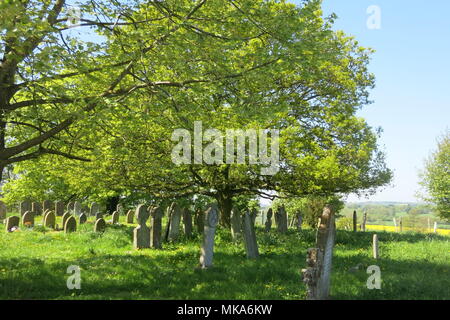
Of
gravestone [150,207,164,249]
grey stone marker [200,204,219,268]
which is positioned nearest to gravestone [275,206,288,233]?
gravestone [150,207,164,249]

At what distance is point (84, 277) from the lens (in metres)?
9.57

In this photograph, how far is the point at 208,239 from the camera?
10812 mm

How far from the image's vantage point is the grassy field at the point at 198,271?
848 centimetres

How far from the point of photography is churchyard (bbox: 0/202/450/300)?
8469mm

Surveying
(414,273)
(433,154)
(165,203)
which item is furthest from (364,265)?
(433,154)

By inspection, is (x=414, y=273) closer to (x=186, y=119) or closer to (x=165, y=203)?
(x=186, y=119)

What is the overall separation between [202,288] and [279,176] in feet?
27.3

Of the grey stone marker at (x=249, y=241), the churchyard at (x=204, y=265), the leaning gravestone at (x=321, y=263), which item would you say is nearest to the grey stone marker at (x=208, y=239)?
the churchyard at (x=204, y=265)

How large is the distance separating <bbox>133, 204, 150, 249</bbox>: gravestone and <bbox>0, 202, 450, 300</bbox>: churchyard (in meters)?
0.03

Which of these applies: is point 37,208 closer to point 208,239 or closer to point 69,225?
point 69,225

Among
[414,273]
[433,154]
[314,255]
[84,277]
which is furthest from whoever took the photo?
[433,154]

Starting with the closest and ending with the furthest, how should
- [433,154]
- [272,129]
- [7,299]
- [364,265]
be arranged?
[7,299] → [364,265] → [272,129] → [433,154]

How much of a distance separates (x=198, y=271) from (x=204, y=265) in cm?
42

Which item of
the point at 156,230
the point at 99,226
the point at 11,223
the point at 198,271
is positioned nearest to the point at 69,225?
the point at 99,226
